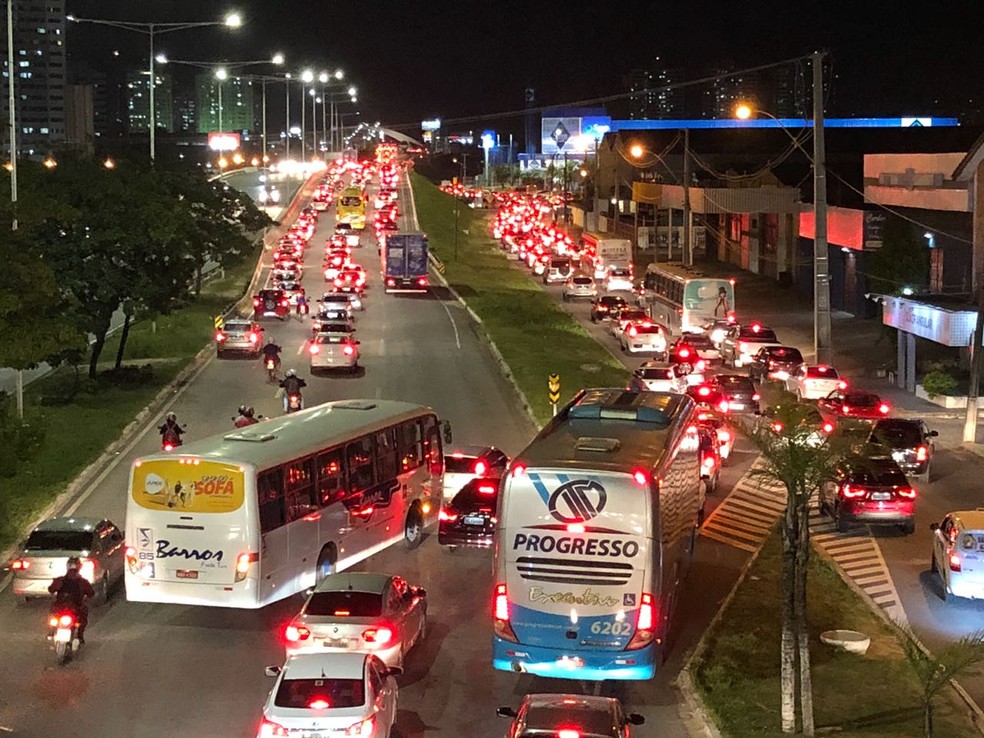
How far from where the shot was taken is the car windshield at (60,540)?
22.0 meters

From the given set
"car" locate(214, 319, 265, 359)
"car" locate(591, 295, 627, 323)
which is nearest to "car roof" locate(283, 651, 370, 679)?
"car" locate(214, 319, 265, 359)

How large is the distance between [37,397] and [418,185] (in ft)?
401

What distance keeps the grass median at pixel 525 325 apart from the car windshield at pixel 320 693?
970 inches

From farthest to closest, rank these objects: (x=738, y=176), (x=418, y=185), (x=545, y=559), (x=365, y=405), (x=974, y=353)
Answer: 1. (x=418, y=185)
2. (x=738, y=176)
3. (x=974, y=353)
4. (x=365, y=405)
5. (x=545, y=559)

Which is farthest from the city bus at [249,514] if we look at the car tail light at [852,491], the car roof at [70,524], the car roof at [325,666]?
the car tail light at [852,491]

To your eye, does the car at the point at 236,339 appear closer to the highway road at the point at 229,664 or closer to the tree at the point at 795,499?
the highway road at the point at 229,664

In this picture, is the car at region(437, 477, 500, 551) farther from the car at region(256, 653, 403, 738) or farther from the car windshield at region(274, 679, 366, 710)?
the car windshield at region(274, 679, 366, 710)

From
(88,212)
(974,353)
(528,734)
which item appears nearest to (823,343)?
(974,353)

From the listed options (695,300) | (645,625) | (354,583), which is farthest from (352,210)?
(645,625)

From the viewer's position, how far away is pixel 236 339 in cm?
5225

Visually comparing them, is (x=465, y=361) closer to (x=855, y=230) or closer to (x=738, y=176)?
(x=855, y=230)

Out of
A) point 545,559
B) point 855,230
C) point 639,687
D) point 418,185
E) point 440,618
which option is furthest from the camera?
point 418,185

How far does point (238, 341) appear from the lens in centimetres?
5225

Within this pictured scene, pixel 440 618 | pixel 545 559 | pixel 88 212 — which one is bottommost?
pixel 440 618
